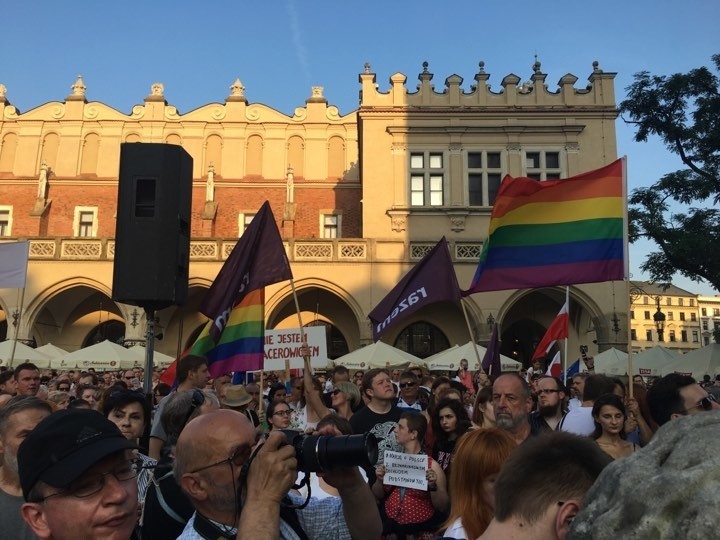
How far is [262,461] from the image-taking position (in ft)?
5.90

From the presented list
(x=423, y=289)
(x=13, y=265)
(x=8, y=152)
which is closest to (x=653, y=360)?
(x=423, y=289)

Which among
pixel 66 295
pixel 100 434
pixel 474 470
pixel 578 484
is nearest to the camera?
pixel 578 484

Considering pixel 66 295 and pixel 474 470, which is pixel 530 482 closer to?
pixel 474 470

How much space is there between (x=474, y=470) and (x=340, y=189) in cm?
2547

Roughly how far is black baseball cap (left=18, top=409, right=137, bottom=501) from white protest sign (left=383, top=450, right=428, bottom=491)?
7.34 feet

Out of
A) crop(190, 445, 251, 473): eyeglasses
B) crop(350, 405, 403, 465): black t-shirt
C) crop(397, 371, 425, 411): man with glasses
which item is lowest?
crop(350, 405, 403, 465): black t-shirt

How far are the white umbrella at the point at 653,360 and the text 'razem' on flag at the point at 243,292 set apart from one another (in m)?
12.7

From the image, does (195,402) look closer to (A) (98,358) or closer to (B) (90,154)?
(A) (98,358)

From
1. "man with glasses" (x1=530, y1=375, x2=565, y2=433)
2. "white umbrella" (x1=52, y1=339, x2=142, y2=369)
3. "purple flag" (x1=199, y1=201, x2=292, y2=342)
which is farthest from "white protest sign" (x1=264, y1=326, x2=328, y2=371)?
"white umbrella" (x1=52, y1=339, x2=142, y2=369)

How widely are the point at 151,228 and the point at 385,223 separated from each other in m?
17.0

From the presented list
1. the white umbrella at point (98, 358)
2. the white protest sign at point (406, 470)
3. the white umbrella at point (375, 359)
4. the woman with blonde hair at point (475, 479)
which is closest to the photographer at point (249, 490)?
the woman with blonde hair at point (475, 479)

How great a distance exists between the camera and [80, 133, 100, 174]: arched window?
27828mm

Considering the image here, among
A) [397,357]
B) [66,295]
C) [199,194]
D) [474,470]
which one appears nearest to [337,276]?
[397,357]

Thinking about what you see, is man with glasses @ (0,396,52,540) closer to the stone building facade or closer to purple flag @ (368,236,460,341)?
purple flag @ (368,236,460,341)
